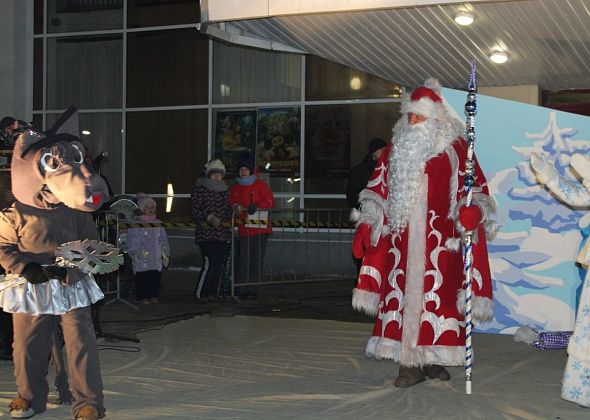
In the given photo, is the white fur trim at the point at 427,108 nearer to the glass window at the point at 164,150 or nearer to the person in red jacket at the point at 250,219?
the person in red jacket at the point at 250,219

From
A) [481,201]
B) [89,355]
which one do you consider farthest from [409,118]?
[89,355]

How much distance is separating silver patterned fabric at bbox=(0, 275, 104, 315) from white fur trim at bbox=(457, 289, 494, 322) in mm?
2788

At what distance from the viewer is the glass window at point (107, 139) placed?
744 inches

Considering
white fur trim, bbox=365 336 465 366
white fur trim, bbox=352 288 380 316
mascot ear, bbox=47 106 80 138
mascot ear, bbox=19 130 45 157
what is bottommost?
white fur trim, bbox=365 336 465 366

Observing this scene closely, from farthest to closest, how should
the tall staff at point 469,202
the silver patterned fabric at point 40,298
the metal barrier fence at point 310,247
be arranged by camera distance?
the metal barrier fence at point 310,247, the tall staff at point 469,202, the silver patterned fabric at point 40,298

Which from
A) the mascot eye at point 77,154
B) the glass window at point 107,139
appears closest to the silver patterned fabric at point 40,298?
the mascot eye at point 77,154

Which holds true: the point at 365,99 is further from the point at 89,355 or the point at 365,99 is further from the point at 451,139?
the point at 89,355

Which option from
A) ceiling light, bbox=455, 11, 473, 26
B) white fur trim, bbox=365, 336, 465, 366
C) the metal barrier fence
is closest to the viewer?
white fur trim, bbox=365, 336, 465, 366

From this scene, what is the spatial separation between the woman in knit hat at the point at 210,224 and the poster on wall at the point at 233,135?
5282 millimetres

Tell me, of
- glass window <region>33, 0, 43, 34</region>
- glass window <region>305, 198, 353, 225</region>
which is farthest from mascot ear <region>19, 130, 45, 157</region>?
glass window <region>33, 0, 43, 34</region>

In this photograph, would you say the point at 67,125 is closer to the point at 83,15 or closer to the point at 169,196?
the point at 169,196

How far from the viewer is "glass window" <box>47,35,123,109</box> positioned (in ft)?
62.3

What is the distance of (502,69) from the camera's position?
39.3ft

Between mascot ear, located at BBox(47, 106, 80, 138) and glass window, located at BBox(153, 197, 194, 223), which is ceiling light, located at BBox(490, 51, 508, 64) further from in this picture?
glass window, located at BBox(153, 197, 194, 223)
